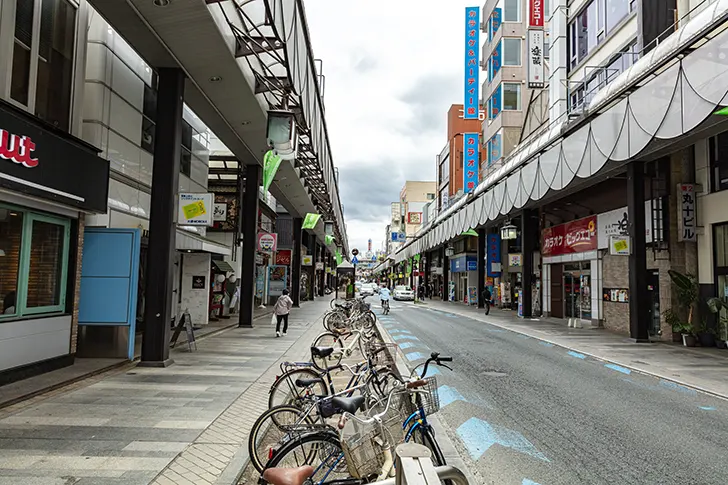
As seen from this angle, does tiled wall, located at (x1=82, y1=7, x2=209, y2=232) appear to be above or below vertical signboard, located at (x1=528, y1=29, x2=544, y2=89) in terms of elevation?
below

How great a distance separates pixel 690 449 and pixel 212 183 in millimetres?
19550

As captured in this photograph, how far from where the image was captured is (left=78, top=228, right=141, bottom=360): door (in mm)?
9805

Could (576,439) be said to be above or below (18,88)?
below

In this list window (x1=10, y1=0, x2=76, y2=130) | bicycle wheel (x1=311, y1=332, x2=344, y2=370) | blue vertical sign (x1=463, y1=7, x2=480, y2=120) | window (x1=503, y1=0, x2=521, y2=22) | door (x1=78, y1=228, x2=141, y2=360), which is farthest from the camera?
blue vertical sign (x1=463, y1=7, x2=480, y2=120)

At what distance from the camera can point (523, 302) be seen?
85.7 ft

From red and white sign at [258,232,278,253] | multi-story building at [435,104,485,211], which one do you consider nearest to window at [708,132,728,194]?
red and white sign at [258,232,278,253]

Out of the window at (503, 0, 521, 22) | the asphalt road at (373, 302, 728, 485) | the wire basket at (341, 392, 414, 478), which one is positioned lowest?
the asphalt road at (373, 302, 728, 485)

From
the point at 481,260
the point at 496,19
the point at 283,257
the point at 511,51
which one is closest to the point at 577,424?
the point at 283,257

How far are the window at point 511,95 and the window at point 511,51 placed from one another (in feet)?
5.40

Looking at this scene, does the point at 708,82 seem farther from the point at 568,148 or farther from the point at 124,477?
the point at 124,477

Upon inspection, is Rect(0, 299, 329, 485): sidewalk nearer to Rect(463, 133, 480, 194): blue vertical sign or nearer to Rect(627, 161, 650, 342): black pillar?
Rect(627, 161, 650, 342): black pillar

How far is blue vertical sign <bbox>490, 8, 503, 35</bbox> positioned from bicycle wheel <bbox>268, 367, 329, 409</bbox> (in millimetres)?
38057

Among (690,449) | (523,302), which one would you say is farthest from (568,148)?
(690,449)

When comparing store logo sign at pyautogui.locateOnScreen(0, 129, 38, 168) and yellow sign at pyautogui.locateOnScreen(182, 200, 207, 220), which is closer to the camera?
store logo sign at pyautogui.locateOnScreen(0, 129, 38, 168)
